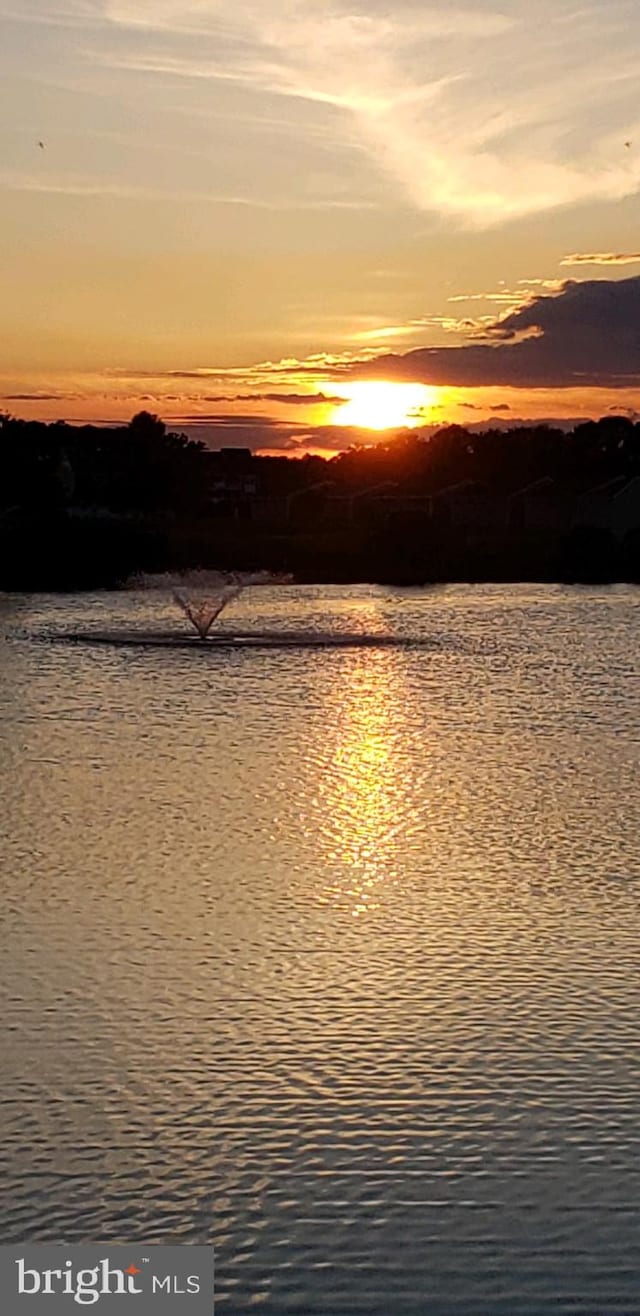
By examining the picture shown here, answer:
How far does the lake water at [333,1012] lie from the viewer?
7887 mm

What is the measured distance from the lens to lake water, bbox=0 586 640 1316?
311 inches

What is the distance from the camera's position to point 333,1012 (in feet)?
35.4

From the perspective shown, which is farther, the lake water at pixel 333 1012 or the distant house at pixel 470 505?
the distant house at pixel 470 505

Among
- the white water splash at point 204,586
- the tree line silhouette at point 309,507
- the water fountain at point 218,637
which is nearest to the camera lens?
the water fountain at point 218,637

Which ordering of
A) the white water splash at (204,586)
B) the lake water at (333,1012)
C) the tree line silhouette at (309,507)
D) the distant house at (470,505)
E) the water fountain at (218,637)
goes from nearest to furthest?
the lake water at (333,1012) → the water fountain at (218,637) → the white water splash at (204,586) → the tree line silhouette at (309,507) → the distant house at (470,505)

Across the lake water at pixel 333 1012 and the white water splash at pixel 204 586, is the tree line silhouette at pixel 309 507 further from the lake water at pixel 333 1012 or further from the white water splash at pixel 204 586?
the lake water at pixel 333 1012

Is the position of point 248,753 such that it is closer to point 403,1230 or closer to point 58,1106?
point 58,1106

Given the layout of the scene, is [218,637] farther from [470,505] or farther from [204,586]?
[470,505]

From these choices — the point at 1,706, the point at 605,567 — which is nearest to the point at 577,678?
the point at 1,706

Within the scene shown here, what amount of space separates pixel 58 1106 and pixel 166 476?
9700cm

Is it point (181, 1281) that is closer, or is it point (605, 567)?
point (181, 1281)

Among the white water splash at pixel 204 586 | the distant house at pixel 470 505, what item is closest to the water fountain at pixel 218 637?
the white water splash at pixel 204 586

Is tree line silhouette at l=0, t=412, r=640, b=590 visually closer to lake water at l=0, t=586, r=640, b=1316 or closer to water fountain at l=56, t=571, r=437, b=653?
water fountain at l=56, t=571, r=437, b=653

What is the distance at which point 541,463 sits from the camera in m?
119
